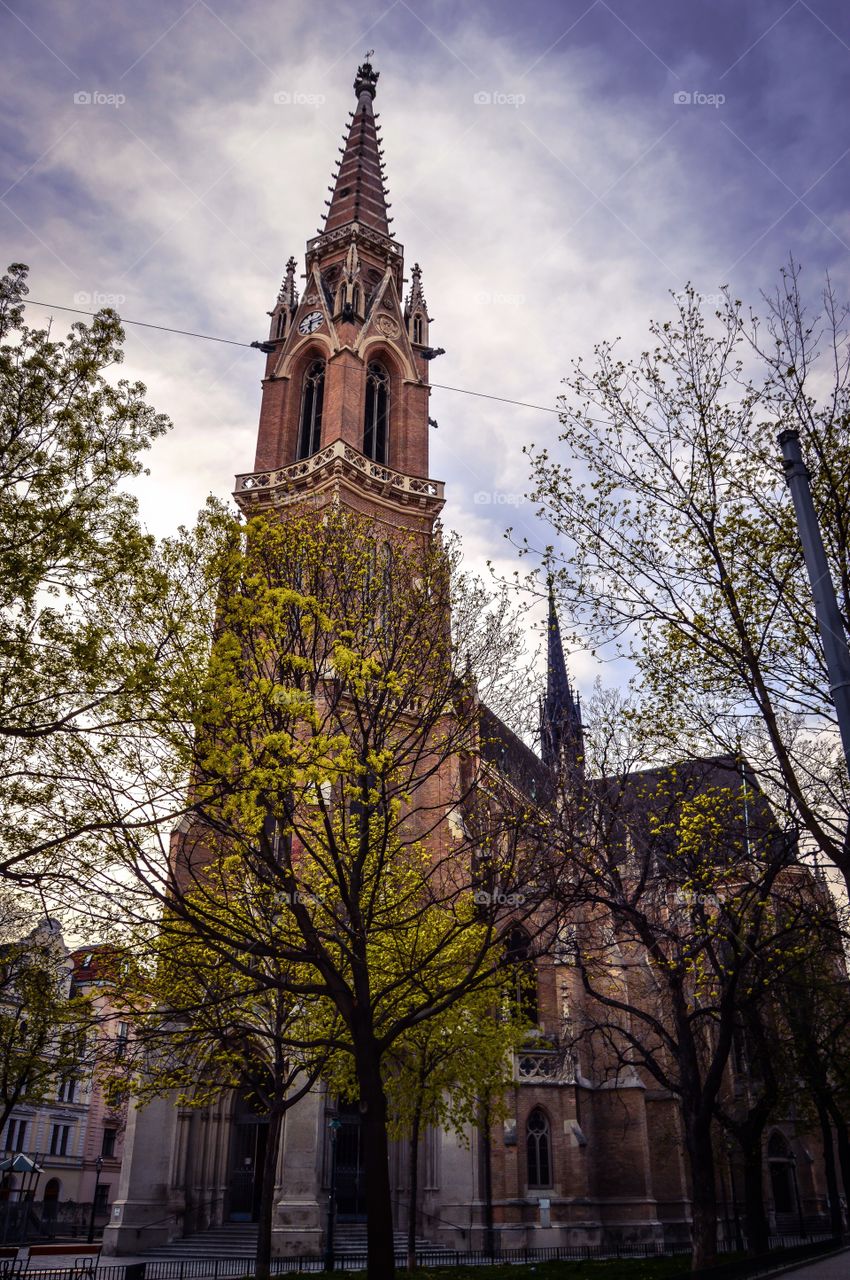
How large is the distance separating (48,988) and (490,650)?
1307 cm

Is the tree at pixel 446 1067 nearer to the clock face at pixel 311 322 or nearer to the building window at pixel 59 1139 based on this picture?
the clock face at pixel 311 322

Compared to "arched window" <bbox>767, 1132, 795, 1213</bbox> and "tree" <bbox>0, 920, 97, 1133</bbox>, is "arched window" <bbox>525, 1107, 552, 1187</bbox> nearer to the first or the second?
"tree" <bbox>0, 920, 97, 1133</bbox>

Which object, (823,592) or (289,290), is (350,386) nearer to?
(289,290)

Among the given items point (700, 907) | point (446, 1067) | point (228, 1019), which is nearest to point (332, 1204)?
point (446, 1067)

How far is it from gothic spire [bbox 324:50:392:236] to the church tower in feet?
0.58

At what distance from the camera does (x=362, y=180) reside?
49.8 m

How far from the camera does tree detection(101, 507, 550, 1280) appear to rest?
11188 millimetres

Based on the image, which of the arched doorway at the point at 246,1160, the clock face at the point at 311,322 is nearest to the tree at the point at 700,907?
the arched doorway at the point at 246,1160

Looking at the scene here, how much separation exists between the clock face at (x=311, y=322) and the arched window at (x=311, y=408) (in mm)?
1720

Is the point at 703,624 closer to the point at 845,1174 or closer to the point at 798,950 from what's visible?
the point at 798,950

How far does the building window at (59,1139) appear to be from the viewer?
46.9 metres

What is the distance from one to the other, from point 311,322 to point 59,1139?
4375 centimetres

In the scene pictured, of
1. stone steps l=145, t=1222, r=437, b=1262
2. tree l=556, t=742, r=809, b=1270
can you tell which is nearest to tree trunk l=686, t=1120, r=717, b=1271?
tree l=556, t=742, r=809, b=1270

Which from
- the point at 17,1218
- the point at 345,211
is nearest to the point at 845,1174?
the point at 17,1218
